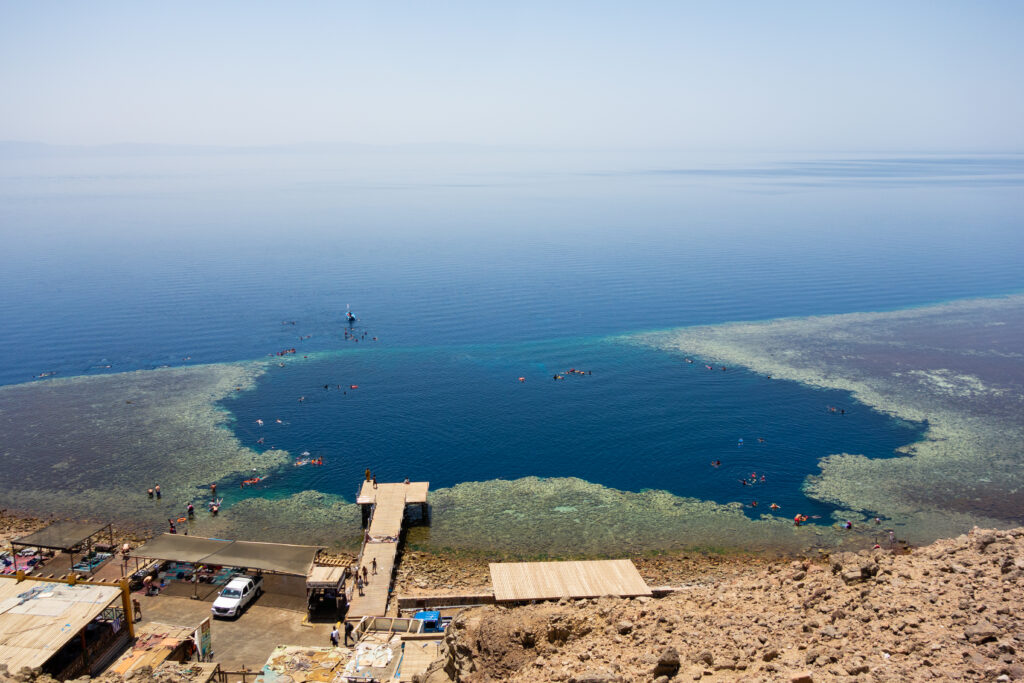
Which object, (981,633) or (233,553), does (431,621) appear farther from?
(981,633)

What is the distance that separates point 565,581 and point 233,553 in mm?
19025

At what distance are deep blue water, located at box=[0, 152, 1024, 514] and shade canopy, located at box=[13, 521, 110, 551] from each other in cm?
1500

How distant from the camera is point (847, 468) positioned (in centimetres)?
6006

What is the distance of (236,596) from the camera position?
36656 mm

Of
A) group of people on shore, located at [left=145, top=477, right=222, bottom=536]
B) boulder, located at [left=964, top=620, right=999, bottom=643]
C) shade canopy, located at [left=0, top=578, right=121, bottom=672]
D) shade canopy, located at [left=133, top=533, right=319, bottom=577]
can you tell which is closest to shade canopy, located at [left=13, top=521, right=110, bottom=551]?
shade canopy, located at [left=133, top=533, right=319, bottom=577]

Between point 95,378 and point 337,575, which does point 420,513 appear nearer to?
point 337,575

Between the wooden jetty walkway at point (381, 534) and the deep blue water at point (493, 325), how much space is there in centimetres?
662

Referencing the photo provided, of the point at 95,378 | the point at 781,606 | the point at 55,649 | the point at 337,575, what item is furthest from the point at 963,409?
the point at 95,378

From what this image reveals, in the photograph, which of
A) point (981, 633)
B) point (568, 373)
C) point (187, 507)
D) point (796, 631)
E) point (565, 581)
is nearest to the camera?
point (981, 633)

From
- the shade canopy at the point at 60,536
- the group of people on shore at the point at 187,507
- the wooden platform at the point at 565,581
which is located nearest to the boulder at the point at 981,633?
the wooden platform at the point at 565,581

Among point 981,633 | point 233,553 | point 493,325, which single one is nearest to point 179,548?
point 233,553

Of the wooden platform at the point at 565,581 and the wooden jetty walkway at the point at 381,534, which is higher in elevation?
the wooden platform at the point at 565,581

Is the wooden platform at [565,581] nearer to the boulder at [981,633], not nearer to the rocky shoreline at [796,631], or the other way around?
the rocky shoreline at [796,631]

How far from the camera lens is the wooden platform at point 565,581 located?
118ft
